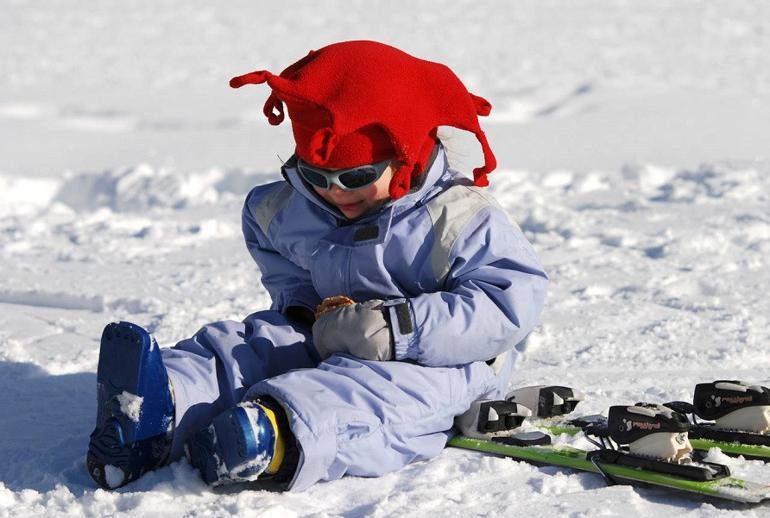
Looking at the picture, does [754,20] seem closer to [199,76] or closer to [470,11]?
[470,11]

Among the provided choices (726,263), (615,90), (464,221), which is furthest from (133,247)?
(615,90)

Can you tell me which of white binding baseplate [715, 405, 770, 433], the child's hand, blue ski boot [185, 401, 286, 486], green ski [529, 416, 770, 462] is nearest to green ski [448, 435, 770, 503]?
green ski [529, 416, 770, 462]

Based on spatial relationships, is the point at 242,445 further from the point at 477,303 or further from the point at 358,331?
the point at 477,303

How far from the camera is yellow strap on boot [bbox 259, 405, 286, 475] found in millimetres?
2123

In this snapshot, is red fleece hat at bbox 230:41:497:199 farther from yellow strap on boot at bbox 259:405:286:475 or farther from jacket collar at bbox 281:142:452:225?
yellow strap on boot at bbox 259:405:286:475

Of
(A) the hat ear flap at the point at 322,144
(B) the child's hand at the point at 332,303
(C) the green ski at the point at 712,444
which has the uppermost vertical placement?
(A) the hat ear flap at the point at 322,144

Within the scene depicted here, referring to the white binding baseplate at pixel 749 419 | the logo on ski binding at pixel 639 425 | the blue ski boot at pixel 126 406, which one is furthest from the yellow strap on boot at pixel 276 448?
the white binding baseplate at pixel 749 419

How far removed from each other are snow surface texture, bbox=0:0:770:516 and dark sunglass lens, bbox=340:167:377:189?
33 centimetres

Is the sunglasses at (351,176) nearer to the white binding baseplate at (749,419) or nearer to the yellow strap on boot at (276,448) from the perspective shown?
the yellow strap on boot at (276,448)

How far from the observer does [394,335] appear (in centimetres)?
232

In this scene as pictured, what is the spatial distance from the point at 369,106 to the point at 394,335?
49 cm

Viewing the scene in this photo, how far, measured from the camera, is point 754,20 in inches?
448

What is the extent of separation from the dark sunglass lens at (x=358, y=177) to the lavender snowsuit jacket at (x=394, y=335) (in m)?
0.08

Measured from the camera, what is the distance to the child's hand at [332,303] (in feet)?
8.21
